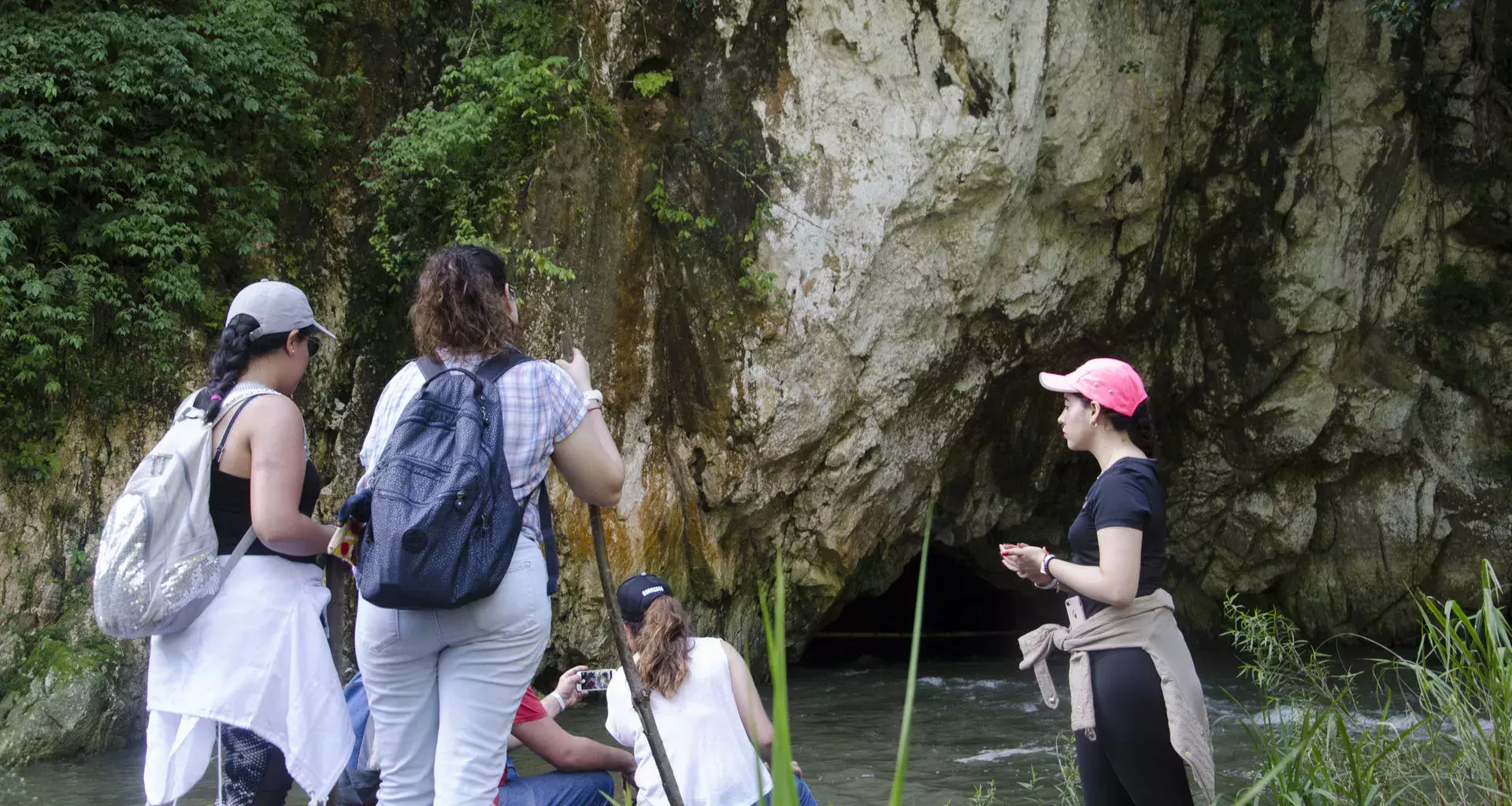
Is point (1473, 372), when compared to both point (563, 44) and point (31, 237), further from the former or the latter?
point (31, 237)

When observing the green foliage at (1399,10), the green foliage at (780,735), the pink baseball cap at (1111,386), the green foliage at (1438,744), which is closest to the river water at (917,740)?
the green foliage at (1438,744)

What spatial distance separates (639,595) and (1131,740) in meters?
1.44

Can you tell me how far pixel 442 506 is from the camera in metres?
2.19

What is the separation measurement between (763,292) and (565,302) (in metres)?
1.31

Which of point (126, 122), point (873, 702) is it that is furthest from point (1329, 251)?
point (126, 122)

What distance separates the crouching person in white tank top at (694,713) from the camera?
3215 millimetres

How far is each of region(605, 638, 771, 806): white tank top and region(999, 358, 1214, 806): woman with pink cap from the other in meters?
0.92

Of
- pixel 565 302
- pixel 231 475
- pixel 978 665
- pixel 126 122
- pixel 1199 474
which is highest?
pixel 126 122

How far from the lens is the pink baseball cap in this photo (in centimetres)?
292

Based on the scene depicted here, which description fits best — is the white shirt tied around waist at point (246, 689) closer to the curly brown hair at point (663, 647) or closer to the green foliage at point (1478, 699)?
the curly brown hair at point (663, 647)

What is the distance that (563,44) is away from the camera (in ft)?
25.8

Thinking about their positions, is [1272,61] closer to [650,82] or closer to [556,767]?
[650,82]

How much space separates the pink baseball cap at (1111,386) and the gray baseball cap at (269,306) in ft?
6.27

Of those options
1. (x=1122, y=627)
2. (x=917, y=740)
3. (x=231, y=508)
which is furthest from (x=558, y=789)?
(x=917, y=740)
